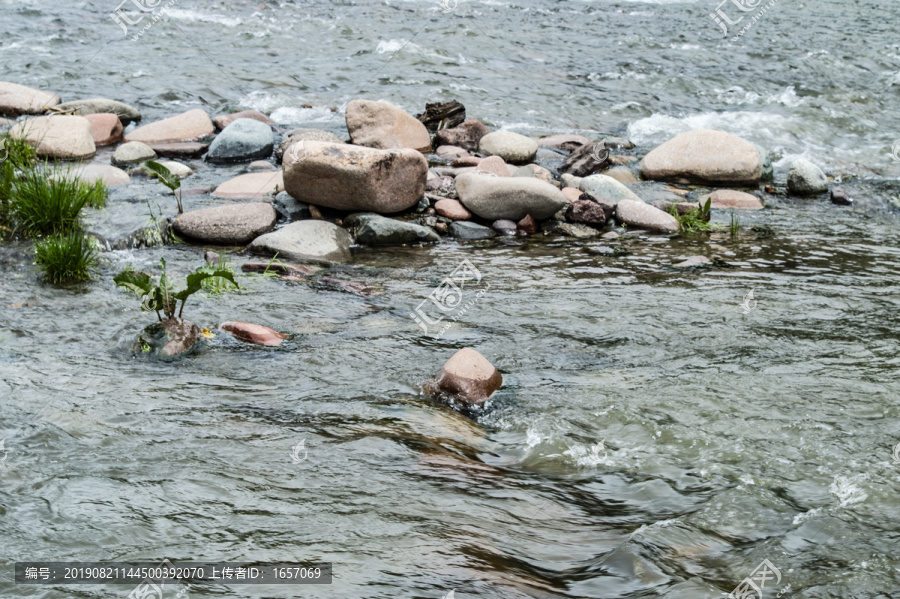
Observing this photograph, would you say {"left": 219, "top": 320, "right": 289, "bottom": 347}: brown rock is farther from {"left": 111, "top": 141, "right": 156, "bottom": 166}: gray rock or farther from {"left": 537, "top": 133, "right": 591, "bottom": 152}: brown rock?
{"left": 537, "top": 133, "right": 591, "bottom": 152}: brown rock

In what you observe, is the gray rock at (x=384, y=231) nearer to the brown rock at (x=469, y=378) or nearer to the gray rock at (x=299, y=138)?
the gray rock at (x=299, y=138)

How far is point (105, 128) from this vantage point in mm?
9812

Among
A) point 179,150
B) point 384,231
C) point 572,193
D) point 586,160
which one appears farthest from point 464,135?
point 179,150

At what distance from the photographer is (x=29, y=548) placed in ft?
8.07

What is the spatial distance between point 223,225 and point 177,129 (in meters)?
3.98

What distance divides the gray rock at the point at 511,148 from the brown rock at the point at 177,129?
392cm

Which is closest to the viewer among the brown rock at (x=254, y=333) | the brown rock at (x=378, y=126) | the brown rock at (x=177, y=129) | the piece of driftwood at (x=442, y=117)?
the brown rock at (x=254, y=333)

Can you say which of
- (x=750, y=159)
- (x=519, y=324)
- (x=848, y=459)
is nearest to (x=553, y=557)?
(x=848, y=459)

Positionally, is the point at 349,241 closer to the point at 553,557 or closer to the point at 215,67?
the point at 553,557

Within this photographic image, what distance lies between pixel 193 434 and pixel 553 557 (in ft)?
5.64
